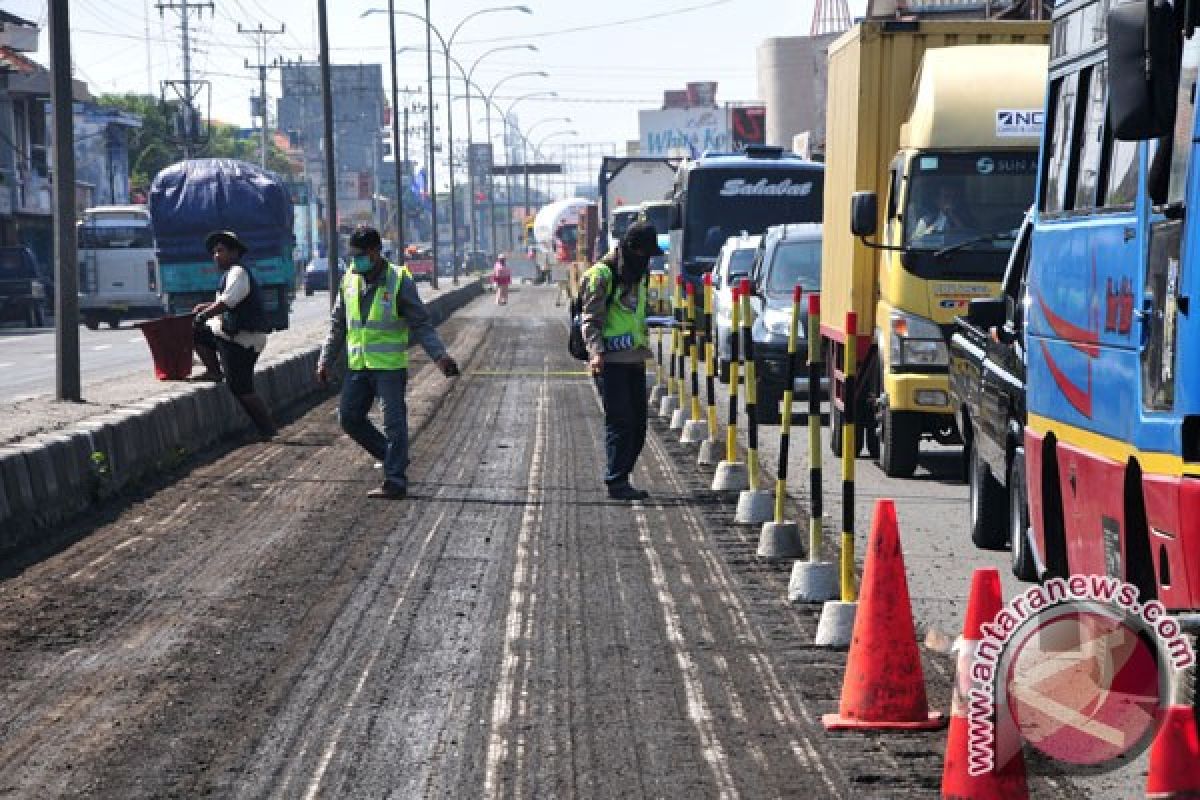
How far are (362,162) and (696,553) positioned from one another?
600 feet

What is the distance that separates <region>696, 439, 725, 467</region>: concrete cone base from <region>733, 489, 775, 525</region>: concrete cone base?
386 cm

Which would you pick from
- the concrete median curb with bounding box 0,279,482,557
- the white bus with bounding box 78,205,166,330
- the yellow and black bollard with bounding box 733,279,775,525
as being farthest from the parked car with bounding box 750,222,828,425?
the white bus with bounding box 78,205,166,330

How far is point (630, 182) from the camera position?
6212 centimetres

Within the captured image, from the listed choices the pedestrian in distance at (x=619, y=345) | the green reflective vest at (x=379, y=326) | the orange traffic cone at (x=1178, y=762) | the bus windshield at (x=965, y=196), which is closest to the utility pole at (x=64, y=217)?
the green reflective vest at (x=379, y=326)

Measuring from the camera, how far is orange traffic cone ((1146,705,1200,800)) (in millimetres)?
5879

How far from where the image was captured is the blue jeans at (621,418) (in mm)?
15305

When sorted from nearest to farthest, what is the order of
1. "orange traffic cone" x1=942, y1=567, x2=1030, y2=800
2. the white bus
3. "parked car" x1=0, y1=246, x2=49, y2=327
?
"orange traffic cone" x1=942, y1=567, x2=1030, y2=800
the white bus
"parked car" x1=0, y1=246, x2=49, y2=327

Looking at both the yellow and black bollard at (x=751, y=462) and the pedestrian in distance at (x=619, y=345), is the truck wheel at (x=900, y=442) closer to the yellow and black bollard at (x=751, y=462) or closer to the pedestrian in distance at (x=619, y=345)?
the pedestrian in distance at (x=619, y=345)

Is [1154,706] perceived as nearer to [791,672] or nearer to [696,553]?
[791,672]

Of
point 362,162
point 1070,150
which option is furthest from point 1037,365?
point 362,162

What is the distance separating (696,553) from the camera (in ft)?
41.4

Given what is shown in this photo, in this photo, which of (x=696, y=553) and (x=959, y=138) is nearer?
(x=696, y=553)

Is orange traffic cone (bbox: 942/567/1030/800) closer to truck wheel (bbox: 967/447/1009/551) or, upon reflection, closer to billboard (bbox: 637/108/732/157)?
truck wheel (bbox: 967/447/1009/551)

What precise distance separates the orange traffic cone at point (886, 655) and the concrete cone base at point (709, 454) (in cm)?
1011
